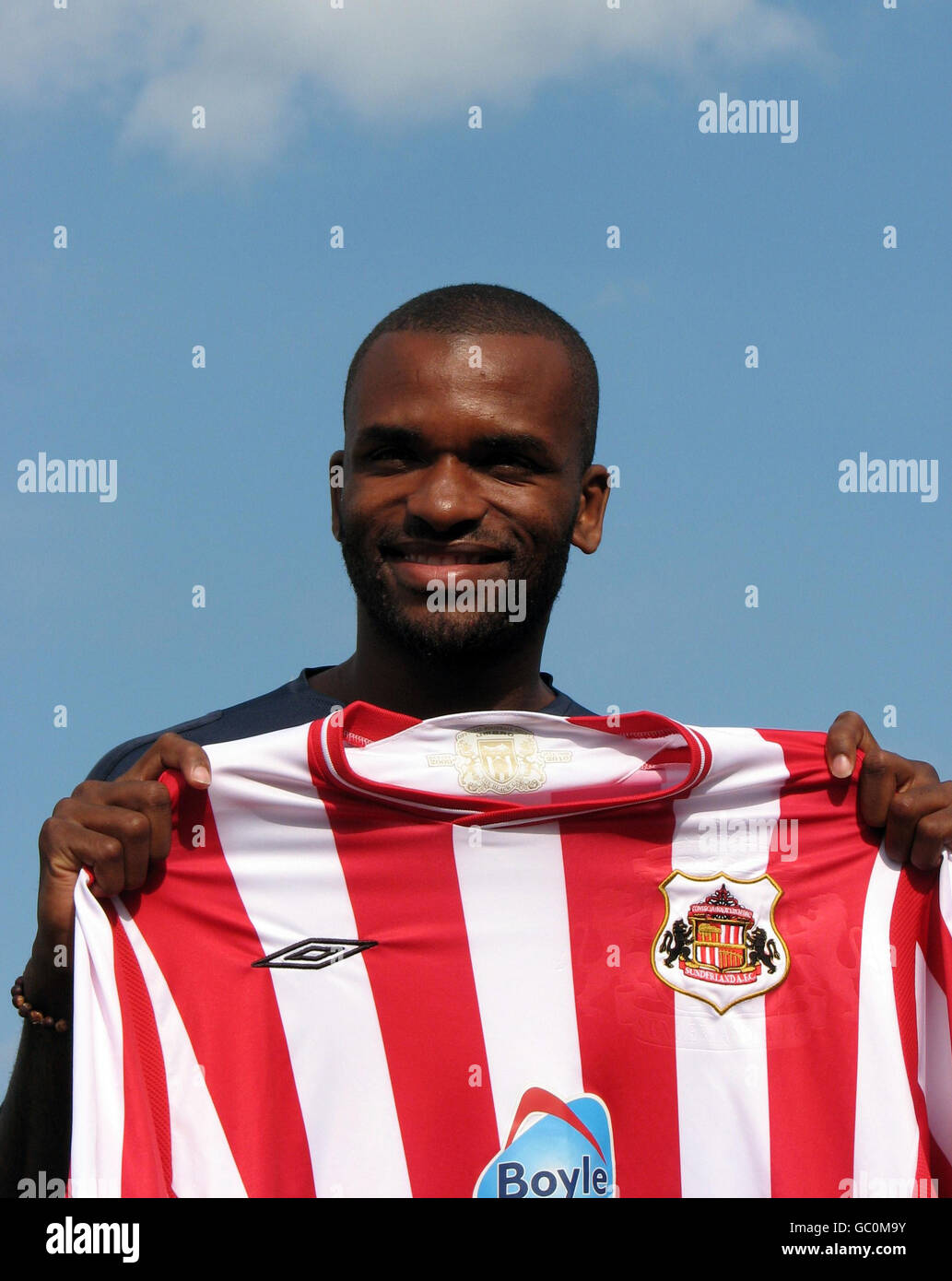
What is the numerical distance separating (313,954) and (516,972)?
1.41ft

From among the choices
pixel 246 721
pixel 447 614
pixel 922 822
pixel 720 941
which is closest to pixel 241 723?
pixel 246 721

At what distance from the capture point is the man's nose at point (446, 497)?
3289 mm

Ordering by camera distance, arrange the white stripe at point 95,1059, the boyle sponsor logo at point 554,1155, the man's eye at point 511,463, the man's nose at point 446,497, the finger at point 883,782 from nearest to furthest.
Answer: the white stripe at point 95,1059 → the boyle sponsor logo at point 554,1155 → the finger at point 883,782 → the man's nose at point 446,497 → the man's eye at point 511,463

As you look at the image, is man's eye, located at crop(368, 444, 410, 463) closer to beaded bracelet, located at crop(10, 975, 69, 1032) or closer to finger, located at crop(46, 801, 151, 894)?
finger, located at crop(46, 801, 151, 894)

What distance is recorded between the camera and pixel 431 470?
341 centimetres

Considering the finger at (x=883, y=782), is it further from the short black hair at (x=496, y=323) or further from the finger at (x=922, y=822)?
the short black hair at (x=496, y=323)

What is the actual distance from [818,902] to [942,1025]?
1.18 ft

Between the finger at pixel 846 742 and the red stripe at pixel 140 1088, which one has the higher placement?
the finger at pixel 846 742

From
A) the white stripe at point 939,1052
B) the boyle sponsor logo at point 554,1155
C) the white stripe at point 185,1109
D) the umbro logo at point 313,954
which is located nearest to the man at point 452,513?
the white stripe at point 939,1052

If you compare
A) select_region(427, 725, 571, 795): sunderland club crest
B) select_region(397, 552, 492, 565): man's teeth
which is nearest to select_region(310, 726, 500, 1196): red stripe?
select_region(427, 725, 571, 795): sunderland club crest

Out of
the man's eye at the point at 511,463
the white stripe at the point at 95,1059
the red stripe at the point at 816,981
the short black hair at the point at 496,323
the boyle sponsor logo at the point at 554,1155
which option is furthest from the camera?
the short black hair at the point at 496,323

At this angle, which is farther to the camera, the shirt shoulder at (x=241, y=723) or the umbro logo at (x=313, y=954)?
the shirt shoulder at (x=241, y=723)

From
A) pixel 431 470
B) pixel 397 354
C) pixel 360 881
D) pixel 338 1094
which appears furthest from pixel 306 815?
pixel 397 354

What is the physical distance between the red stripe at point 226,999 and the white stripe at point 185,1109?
0.6 inches
